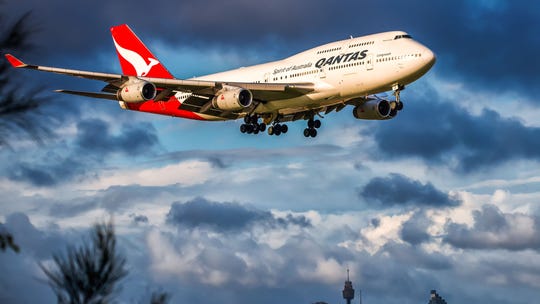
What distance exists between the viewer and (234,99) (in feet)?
227

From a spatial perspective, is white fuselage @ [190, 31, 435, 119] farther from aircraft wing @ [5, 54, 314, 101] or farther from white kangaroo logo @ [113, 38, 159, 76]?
white kangaroo logo @ [113, 38, 159, 76]

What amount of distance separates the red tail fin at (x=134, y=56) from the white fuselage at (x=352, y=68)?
1780cm

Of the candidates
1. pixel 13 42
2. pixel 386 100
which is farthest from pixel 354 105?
pixel 13 42

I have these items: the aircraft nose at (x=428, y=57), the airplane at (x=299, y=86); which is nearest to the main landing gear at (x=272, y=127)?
the airplane at (x=299, y=86)

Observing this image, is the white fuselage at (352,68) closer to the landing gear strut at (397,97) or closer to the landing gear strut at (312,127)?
the landing gear strut at (397,97)

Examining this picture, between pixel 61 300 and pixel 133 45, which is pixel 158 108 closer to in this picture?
pixel 133 45

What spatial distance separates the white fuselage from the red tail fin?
1780 centimetres

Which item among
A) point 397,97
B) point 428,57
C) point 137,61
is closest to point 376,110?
point 397,97

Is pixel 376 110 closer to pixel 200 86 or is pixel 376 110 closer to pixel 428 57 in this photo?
pixel 428 57

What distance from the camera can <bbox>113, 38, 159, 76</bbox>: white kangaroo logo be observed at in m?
90.3

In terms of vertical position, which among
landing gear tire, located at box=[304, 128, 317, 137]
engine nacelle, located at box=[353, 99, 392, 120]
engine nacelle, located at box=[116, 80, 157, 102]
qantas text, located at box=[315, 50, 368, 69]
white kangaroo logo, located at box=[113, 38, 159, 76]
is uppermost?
white kangaroo logo, located at box=[113, 38, 159, 76]

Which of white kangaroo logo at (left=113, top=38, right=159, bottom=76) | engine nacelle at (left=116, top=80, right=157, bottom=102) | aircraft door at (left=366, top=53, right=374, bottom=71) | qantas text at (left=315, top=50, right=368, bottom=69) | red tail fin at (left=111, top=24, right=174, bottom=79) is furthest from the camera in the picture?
white kangaroo logo at (left=113, top=38, right=159, bottom=76)

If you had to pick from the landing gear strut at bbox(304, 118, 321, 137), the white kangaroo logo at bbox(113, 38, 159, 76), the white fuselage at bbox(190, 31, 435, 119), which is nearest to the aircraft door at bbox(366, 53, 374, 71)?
the white fuselage at bbox(190, 31, 435, 119)

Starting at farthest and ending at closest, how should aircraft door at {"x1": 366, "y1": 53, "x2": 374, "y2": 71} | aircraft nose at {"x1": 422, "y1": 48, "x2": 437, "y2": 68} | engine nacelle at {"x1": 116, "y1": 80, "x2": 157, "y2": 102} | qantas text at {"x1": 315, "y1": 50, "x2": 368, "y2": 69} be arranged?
qantas text at {"x1": 315, "y1": 50, "x2": 368, "y2": 69}
engine nacelle at {"x1": 116, "y1": 80, "x2": 157, "y2": 102}
aircraft door at {"x1": 366, "y1": 53, "x2": 374, "y2": 71}
aircraft nose at {"x1": 422, "y1": 48, "x2": 437, "y2": 68}
